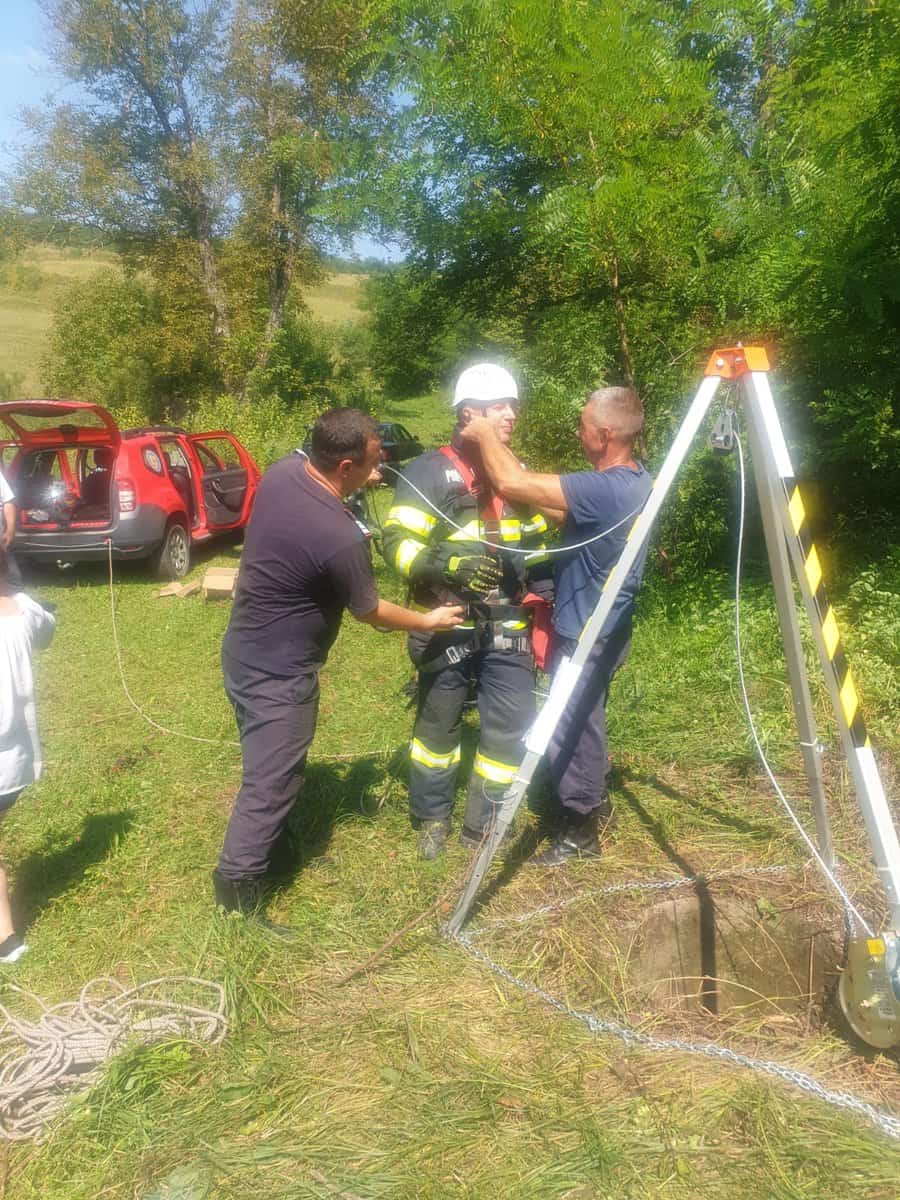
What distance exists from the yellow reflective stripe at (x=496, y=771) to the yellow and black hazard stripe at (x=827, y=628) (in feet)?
4.90

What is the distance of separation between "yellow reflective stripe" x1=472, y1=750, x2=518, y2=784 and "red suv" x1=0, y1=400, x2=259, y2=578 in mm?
5807

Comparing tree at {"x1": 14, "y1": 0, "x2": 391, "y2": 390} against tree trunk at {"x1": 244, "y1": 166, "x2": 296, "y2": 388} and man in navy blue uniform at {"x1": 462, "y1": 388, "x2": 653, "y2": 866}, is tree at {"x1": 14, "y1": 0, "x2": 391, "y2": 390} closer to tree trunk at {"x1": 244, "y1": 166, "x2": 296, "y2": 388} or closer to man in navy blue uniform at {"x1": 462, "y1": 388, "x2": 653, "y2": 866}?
tree trunk at {"x1": 244, "y1": 166, "x2": 296, "y2": 388}

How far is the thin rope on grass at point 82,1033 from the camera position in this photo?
2.45 meters

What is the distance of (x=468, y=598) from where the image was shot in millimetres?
3582

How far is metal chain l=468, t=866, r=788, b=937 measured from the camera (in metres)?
3.18

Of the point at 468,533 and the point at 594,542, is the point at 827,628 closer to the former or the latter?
the point at 594,542

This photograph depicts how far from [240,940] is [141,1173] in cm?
91

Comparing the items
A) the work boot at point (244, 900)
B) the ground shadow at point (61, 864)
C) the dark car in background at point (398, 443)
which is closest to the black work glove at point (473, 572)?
the work boot at point (244, 900)

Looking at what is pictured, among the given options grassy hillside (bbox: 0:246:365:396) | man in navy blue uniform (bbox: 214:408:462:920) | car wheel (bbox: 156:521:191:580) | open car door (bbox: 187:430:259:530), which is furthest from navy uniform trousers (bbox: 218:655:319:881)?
grassy hillside (bbox: 0:246:365:396)

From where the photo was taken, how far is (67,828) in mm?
4129

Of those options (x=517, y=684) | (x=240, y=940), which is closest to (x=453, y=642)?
(x=517, y=684)

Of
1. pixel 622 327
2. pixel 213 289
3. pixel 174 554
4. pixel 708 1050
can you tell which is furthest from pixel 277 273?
pixel 708 1050

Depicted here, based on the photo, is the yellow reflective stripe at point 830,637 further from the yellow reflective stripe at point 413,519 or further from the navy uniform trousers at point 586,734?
the yellow reflective stripe at point 413,519

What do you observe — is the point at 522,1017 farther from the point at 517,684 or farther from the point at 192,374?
the point at 192,374
